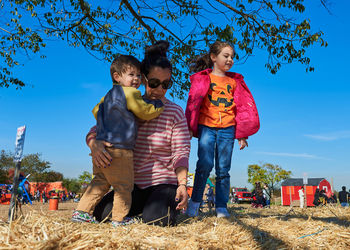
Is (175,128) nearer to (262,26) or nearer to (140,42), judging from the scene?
(262,26)

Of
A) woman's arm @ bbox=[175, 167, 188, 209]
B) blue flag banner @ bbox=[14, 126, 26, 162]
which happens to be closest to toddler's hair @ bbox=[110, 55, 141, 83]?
woman's arm @ bbox=[175, 167, 188, 209]

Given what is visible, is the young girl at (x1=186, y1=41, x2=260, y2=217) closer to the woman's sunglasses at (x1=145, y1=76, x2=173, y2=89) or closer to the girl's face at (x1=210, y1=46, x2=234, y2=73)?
the girl's face at (x1=210, y1=46, x2=234, y2=73)

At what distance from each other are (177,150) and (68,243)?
4.67 ft

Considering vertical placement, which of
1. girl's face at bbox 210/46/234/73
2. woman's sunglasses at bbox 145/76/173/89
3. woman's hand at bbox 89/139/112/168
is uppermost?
girl's face at bbox 210/46/234/73

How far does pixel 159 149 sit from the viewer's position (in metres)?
2.88

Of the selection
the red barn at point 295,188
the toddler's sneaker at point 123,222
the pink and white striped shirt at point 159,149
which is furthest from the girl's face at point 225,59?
the red barn at point 295,188

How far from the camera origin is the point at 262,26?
20.7 ft

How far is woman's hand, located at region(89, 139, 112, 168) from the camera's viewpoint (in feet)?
8.07

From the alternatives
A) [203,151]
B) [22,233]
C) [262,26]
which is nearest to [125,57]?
[203,151]

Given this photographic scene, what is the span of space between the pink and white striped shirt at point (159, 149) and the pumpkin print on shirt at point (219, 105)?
101 cm

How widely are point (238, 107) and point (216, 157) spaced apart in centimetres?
79

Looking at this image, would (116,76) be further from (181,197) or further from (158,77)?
(181,197)

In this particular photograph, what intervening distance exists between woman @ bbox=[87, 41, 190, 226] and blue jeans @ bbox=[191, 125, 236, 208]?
35.0 inches

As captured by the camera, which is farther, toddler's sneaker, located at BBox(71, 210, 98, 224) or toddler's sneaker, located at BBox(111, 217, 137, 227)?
toddler's sneaker, located at BBox(71, 210, 98, 224)
